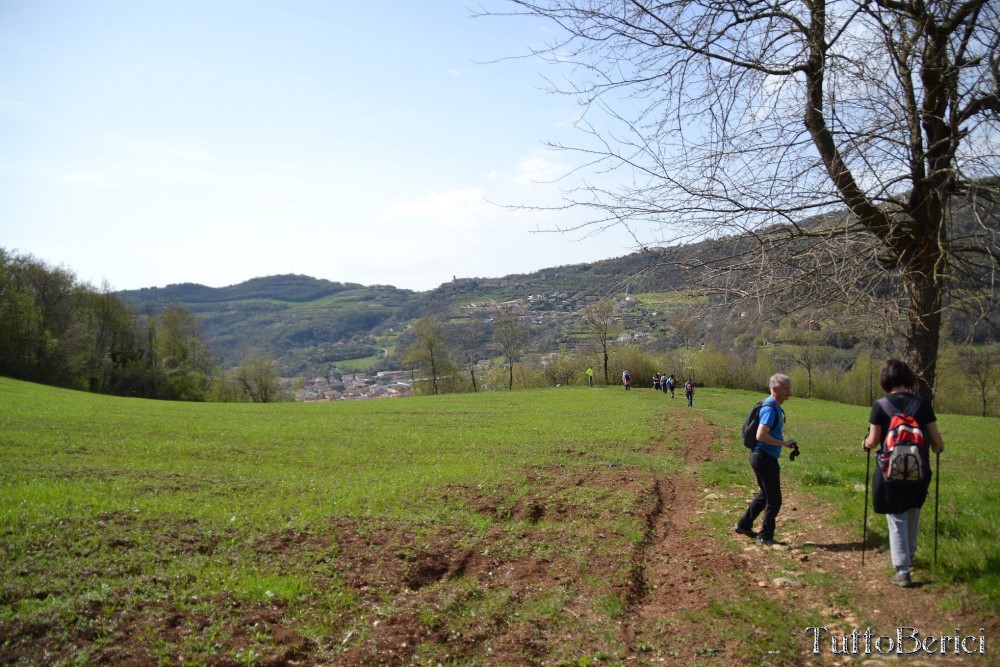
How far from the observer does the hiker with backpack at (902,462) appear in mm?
5398

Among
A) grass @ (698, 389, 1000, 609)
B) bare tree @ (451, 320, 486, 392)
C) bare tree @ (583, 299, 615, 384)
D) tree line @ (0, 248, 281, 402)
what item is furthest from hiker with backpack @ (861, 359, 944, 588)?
bare tree @ (451, 320, 486, 392)

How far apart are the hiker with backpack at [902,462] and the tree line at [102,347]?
212ft

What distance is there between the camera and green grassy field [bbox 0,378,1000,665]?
4949 millimetres

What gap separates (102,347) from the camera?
6875 cm

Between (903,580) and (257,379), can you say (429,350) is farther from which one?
(903,580)

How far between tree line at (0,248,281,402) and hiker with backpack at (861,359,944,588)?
6448 centimetres

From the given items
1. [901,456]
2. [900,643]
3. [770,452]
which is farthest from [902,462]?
[770,452]

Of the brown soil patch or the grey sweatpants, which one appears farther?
the grey sweatpants

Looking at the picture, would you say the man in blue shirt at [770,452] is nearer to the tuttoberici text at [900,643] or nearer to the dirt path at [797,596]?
the dirt path at [797,596]

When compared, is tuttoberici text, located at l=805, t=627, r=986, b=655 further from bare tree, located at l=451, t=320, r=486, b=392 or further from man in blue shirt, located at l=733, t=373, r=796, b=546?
bare tree, located at l=451, t=320, r=486, b=392

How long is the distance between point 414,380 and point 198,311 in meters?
151

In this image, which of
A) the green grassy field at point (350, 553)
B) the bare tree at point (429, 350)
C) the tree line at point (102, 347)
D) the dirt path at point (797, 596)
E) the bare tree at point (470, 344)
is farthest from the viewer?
the bare tree at point (470, 344)

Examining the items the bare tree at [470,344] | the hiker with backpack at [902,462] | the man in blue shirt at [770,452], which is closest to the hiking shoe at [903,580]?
the hiker with backpack at [902,462]

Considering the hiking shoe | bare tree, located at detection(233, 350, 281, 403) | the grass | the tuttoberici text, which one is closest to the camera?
the tuttoberici text
